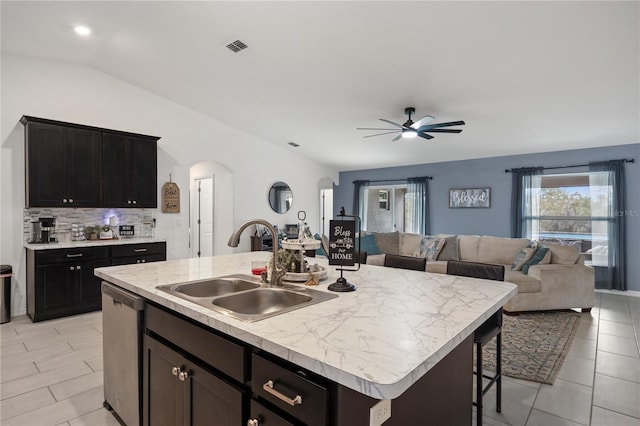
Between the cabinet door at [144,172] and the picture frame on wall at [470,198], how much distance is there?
5926 mm

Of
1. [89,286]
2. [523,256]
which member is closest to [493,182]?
[523,256]

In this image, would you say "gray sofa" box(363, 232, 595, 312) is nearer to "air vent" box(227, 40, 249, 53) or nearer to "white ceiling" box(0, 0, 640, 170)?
"white ceiling" box(0, 0, 640, 170)

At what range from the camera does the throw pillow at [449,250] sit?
568cm

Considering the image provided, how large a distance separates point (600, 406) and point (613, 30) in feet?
10.1

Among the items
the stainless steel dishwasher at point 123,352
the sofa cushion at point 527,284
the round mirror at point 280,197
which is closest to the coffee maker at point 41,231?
the stainless steel dishwasher at point 123,352

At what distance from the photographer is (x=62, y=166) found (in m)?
4.21

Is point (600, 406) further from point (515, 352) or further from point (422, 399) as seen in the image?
point (422, 399)

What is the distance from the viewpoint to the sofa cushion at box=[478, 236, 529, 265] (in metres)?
5.45

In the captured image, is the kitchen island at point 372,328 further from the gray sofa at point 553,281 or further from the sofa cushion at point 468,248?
the sofa cushion at point 468,248

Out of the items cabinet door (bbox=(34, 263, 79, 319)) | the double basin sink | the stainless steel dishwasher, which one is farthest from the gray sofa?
cabinet door (bbox=(34, 263, 79, 319))

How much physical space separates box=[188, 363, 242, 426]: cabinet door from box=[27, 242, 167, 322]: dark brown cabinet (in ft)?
11.8

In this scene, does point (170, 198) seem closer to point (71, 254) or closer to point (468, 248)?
point (71, 254)

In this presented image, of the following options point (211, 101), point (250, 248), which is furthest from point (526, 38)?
point (250, 248)

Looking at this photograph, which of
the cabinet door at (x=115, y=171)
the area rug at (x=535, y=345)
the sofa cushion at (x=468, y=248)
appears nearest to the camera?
the area rug at (x=535, y=345)
